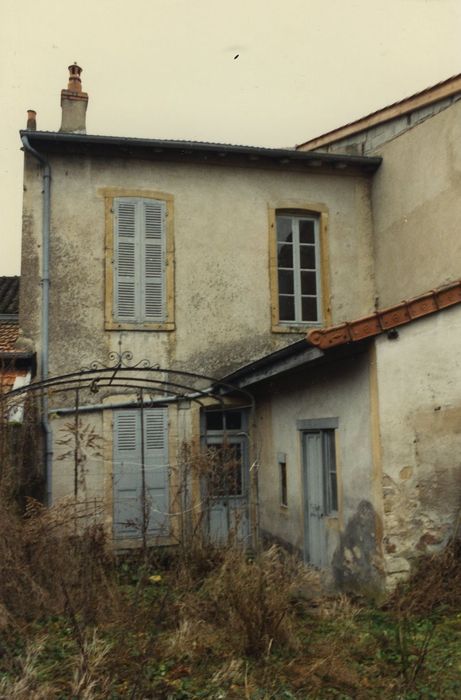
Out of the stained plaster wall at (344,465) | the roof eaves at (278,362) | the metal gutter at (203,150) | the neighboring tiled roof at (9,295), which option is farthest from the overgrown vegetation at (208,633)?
the neighboring tiled roof at (9,295)

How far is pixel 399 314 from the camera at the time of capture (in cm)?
673

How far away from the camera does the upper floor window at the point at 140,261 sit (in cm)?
1029

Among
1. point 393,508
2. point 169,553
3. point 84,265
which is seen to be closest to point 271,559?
point 393,508

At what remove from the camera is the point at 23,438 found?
8.94 m

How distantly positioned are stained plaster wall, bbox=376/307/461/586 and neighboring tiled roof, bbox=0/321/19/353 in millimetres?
5694

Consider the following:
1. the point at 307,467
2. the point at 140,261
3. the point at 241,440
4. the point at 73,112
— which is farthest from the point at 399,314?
the point at 73,112

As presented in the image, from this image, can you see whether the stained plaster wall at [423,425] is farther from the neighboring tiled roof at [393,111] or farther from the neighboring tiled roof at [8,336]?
the neighboring tiled roof at [8,336]

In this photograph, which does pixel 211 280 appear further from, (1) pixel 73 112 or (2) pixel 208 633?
(2) pixel 208 633

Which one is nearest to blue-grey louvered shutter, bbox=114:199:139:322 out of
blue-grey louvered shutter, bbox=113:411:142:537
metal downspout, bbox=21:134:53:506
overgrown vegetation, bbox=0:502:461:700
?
metal downspout, bbox=21:134:53:506

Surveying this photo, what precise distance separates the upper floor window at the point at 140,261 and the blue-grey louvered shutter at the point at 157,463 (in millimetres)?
1397

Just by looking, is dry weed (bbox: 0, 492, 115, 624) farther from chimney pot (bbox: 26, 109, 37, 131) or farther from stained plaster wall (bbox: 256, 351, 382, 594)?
chimney pot (bbox: 26, 109, 37, 131)

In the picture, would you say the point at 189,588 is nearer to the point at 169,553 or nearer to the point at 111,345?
the point at 169,553

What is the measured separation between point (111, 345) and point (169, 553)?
3.15 meters

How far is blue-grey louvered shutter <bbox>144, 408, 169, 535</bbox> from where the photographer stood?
10.0 meters
